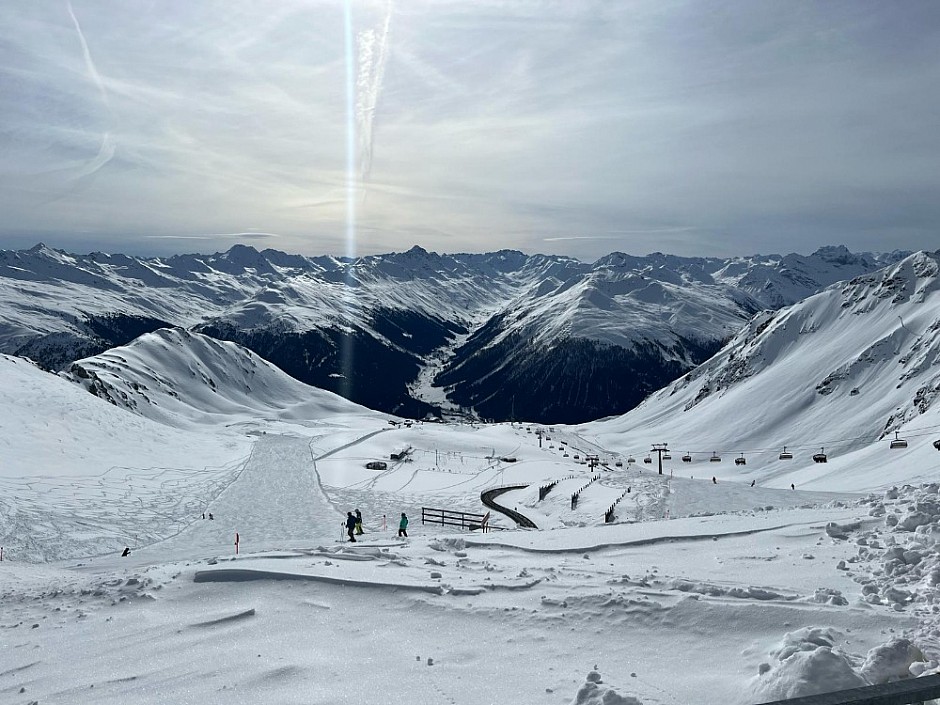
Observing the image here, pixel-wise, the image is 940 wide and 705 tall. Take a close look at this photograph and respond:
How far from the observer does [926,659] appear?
731 cm

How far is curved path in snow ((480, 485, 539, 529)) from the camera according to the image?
37.6 metres

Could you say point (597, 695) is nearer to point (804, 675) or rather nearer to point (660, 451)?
point (804, 675)

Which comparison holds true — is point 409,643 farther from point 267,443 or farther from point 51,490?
point 267,443

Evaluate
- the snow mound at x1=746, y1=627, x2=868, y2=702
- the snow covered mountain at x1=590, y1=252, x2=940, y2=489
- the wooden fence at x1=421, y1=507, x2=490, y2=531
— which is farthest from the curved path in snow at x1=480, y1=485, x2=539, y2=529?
the snow mound at x1=746, y1=627, x2=868, y2=702

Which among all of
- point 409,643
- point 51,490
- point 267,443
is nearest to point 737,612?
point 409,643

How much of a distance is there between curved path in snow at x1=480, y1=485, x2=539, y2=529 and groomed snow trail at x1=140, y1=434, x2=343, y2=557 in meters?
10.8

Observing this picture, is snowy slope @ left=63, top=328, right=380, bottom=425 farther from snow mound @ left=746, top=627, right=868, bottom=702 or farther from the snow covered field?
snow mound @ left=746, top=627, right=868, bottom=702

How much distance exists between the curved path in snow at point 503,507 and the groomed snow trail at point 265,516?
425 inches

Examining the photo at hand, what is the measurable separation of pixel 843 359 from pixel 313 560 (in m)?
146

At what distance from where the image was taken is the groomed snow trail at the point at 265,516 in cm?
3269

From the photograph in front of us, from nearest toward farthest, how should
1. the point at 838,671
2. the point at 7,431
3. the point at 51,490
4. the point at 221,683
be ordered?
the point at 838,671
the point at 221,683
the point at 51,490
the point at 7,431

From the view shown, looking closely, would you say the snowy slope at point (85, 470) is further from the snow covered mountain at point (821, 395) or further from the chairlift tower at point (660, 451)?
the snow covered mountain at point (821, 395)

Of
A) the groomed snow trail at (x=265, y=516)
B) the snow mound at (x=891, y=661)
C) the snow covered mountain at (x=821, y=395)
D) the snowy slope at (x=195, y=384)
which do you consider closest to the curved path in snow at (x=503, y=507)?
the groomed snow trail at (x=265, y=516)

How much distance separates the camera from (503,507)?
1716 inches
